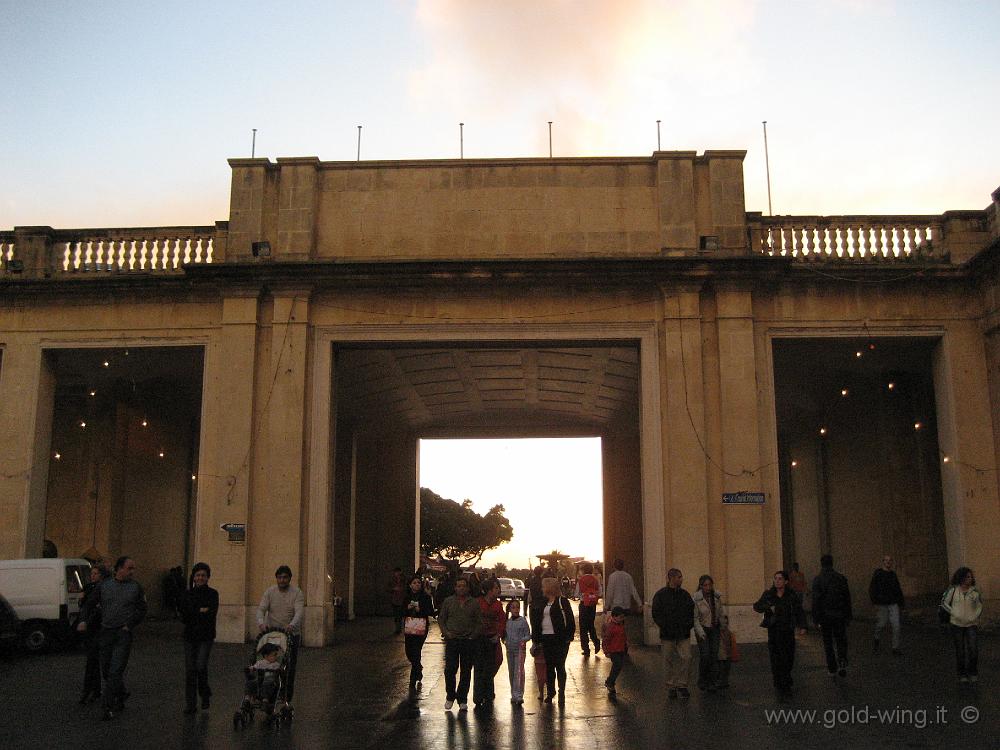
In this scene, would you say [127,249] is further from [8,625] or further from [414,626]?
[414,626]

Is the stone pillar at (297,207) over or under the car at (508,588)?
over

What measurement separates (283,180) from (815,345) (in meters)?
12.0

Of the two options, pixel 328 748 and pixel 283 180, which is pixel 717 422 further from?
pixel 328 748

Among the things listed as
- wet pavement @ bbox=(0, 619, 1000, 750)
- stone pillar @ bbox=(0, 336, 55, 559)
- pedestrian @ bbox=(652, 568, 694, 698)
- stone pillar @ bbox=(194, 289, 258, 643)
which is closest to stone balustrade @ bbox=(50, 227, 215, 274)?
stone pillar @ bbox=(194, 289, 258, 643)

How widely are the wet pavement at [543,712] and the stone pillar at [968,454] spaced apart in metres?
3.09

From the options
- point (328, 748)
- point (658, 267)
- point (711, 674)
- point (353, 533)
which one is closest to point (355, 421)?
point (353, 533)

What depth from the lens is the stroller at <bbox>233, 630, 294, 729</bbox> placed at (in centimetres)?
1048

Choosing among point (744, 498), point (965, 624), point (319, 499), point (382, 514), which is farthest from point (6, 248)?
point (965, 624)

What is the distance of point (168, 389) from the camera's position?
27.7 meters

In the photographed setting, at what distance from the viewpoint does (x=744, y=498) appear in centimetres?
1895

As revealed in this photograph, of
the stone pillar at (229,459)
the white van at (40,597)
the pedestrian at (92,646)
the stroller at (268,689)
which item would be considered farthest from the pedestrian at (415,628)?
the white van at (40,597)

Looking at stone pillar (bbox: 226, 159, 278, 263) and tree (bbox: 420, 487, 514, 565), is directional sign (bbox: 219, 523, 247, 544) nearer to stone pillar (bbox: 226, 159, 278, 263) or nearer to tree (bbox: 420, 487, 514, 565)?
stone pillar (bbox: 226, 159, 278, 263)

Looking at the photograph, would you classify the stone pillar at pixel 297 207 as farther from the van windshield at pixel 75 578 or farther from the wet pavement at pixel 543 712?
the wet pavement at pixel 543 712

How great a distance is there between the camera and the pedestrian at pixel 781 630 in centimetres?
1233
